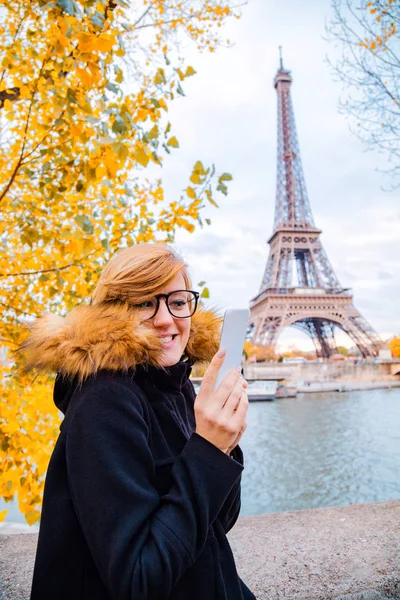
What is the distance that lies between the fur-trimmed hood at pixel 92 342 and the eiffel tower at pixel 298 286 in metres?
35.1

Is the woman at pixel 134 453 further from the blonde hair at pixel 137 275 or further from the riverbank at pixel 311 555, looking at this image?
the riverbank at pixel 311 555

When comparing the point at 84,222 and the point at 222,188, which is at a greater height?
the point at 222,188

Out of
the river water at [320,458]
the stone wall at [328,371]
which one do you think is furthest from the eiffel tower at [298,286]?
the river water at [320,458]

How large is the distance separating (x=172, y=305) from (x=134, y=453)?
440 mm

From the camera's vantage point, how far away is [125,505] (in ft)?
2.77

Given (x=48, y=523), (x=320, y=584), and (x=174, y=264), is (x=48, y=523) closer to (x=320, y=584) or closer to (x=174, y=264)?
(x=174, y=264)

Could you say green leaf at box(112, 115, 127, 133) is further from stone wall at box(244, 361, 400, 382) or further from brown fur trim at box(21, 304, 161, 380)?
stone wall at box(244, 361, 400, 382)

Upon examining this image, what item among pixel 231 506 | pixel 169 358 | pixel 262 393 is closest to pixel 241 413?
pixel 169 358

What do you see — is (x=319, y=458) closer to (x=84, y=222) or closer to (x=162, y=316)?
(x=84, y=222)

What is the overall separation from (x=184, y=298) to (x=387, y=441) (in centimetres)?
1778

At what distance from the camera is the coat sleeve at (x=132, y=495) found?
0.83m

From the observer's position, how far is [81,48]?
5.96 ft

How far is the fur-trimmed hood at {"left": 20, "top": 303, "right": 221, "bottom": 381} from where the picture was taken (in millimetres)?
999

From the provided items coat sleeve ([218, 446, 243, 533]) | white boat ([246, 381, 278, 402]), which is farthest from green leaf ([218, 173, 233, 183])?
white boat ([246, 381, 278, 402])
